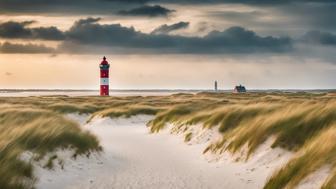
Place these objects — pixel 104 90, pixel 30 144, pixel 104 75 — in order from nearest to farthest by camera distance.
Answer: pixel 30 144
pixel 104 75
pixel 104 90

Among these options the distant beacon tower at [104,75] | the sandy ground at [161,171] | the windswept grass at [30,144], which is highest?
the distant beacon tower at [104,75]

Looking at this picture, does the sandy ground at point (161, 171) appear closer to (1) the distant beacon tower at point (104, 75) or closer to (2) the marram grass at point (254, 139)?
(2) the marram grass at point (254, 139)

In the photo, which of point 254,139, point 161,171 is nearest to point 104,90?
point 161,171

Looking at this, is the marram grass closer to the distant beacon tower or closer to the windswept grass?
the windswept grass

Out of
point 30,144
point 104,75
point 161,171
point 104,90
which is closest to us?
point 30,144

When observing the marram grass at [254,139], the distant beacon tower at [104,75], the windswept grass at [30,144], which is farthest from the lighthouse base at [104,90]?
the windswept grass at [30,144]

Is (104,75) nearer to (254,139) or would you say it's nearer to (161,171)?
(161,171)

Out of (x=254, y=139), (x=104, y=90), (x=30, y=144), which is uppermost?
(x=104, y=90)

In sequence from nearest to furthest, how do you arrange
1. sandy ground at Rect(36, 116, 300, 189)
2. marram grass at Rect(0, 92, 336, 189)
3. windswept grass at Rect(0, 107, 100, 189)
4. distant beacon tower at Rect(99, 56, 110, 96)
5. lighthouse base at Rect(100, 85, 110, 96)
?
marram grass at Rect(0, 92, 336, 189) < windswept grass at Rect(0, 107, 100, 189) < sandy ground at Rect(36, 116, 300, 189) < distant beacon tower at Rect(99, 56, 110, 96) < lighthouse base at Rect(100, 85, 110, 96)

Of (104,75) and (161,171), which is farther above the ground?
(104,75)

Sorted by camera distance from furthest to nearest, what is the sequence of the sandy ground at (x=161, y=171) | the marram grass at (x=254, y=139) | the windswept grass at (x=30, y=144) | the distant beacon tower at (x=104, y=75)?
the distant beacon tower at (x=104, y=75), the sandy ground at (x=161, y=171), the windswept grass at (x=30, y=144), the marram grass at (x=254, y=139)

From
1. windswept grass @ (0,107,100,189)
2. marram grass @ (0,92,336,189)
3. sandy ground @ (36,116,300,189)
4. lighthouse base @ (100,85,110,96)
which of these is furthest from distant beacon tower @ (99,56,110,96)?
windswept grass @ (0,107,100,189)

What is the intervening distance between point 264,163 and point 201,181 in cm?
173

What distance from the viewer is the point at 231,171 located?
14.1 meters
